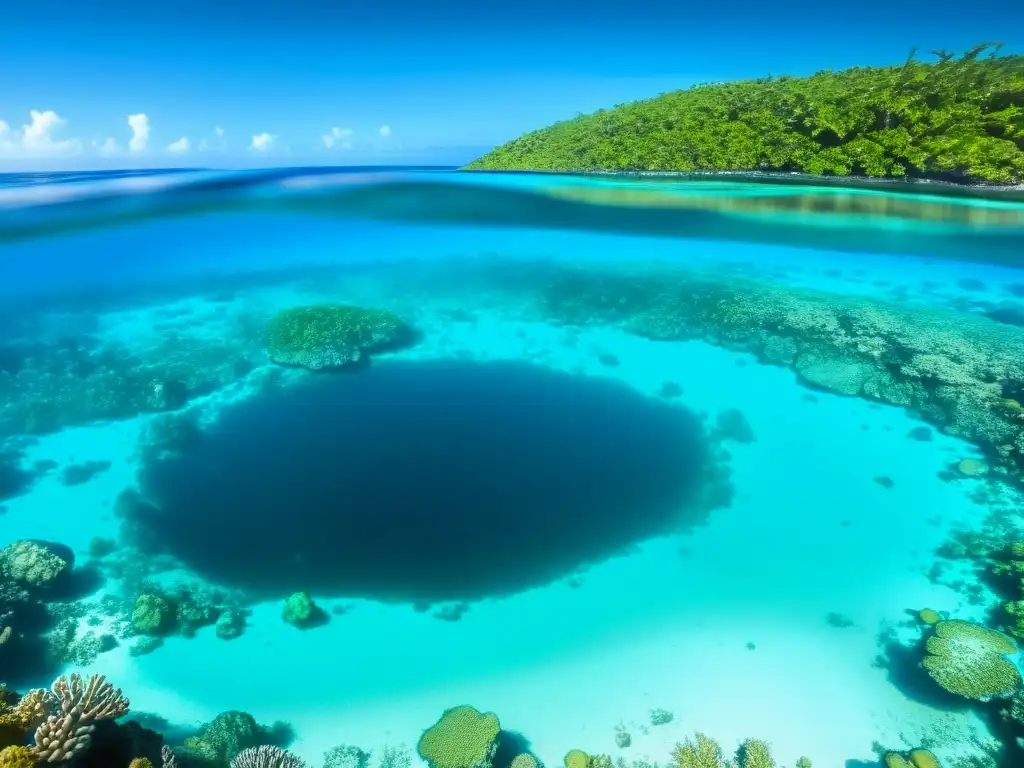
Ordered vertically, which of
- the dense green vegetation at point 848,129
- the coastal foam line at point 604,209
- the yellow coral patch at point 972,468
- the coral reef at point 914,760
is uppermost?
the dense green vegetation at point 848,129

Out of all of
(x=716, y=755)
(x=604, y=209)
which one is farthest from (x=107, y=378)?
(x=604, y=209)

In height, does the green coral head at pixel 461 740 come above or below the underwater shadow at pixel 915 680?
above

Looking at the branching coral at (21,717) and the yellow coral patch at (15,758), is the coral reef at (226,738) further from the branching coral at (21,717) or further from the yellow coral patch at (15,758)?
the yellow coral patch at (15,758)

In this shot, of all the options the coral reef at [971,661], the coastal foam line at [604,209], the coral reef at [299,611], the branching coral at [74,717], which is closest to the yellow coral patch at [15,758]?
the branching coral at [74,717]

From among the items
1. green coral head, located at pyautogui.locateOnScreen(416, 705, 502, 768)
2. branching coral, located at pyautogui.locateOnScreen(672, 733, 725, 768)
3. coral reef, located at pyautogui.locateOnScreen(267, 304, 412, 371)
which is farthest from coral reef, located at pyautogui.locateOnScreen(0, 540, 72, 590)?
branching coral, located at pyautogui.locateOnScreen(672, 733, 725, 768)

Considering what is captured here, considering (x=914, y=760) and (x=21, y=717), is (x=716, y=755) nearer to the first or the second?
(x=914, y=760)

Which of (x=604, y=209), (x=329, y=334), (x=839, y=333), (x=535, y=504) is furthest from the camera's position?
(x=604, y=209)
